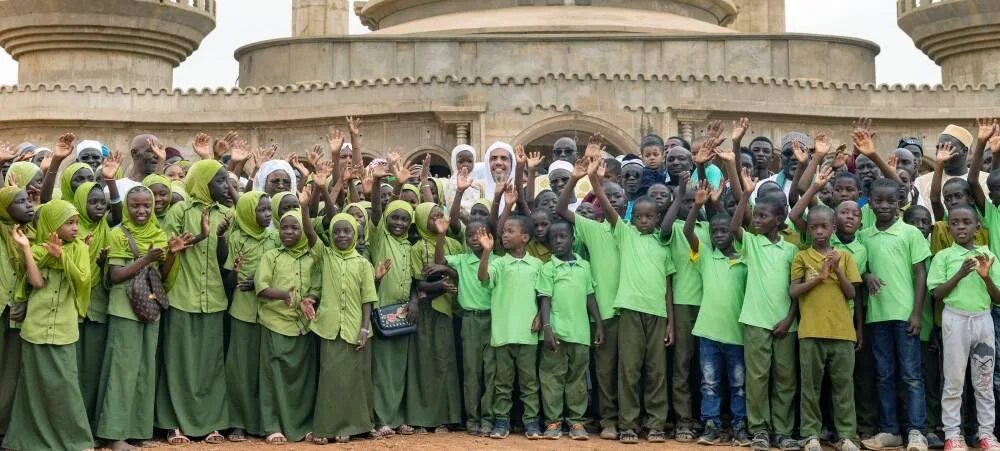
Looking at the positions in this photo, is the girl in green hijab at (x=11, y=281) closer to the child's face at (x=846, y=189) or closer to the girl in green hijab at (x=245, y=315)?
the girl in green hijab at (x=245, y=315)

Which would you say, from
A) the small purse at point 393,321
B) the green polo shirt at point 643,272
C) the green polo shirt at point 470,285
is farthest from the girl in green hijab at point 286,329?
the green polo shirt at point 643,272

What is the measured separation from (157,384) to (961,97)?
58.0ft

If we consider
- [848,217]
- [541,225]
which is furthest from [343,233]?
[848,217]

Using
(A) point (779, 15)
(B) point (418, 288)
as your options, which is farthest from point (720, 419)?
(A) point (779, 15)

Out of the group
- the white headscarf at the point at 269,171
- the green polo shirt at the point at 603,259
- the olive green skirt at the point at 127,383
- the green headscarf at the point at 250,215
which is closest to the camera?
the olive green skirt at the point at 127,383

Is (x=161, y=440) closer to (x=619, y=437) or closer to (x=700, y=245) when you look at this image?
(x=619, y=437)

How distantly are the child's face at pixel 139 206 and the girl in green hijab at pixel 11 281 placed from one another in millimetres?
563

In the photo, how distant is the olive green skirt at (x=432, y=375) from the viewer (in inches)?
360

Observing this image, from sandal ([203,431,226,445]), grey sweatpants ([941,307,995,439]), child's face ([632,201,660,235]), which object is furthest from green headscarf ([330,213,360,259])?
grey sweatpants ([941,307,995,439])

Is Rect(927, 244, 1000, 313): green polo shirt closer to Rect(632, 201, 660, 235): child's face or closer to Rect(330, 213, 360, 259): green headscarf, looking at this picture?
Rect(632, 201, 660, 235): child's face

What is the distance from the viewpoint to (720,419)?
28.9 ft

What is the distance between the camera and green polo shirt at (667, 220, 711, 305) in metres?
8.94

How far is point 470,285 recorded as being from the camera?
359 inches

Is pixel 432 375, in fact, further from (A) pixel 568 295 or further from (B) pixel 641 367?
(B) pixel 641 367
